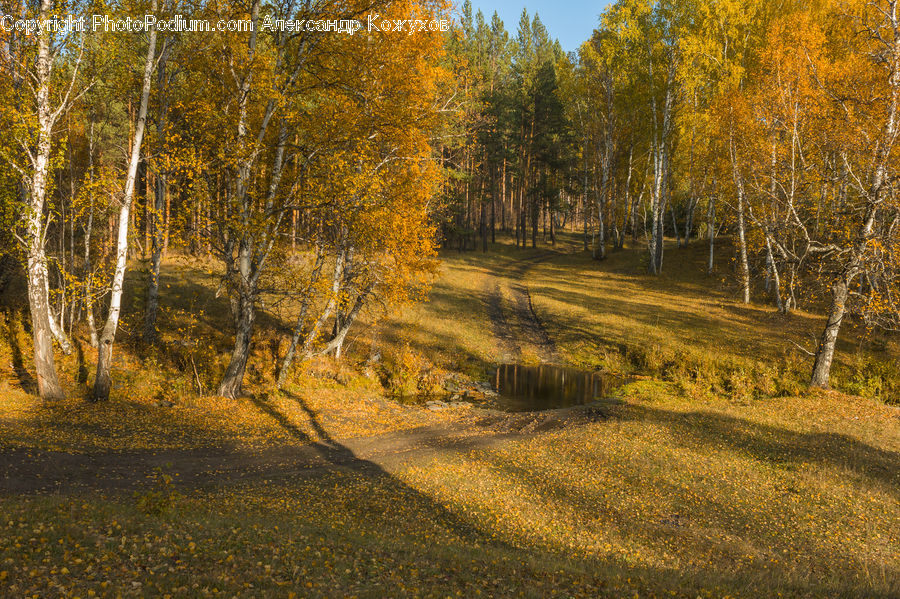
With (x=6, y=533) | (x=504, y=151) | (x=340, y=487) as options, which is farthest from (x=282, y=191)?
(x=504, y=151)

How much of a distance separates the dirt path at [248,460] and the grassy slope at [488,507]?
360 millimetres

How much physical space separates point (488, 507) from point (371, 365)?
576 inches

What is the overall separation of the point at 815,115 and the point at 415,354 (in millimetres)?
22853

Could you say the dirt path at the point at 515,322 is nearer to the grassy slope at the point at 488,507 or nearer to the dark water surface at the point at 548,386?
the dark water surface at the point at 548,386

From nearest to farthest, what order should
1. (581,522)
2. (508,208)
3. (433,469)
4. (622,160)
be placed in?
(581,522), (433,469), (622,160), (508,208)

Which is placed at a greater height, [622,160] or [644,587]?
[622,160]

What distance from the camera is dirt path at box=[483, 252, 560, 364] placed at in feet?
103

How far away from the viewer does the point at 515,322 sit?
3609cm

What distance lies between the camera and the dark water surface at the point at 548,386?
23.2 metres

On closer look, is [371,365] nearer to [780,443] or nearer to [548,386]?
[548,386]

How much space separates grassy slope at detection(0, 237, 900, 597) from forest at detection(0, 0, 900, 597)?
0.08 meters

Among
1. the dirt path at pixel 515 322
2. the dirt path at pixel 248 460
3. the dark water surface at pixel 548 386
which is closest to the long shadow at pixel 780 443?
the dirt path at pixel 248 460

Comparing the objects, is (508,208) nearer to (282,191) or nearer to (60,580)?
(282,191)

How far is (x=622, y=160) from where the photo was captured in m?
54.4
